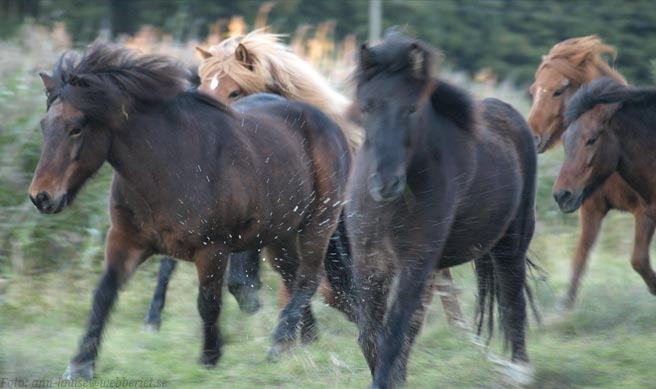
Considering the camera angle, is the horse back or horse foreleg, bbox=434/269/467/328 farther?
horse foreleg, bbox=434/269/467/328

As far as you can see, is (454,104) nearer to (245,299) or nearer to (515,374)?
(515,374)

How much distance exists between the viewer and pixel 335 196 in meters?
7.36

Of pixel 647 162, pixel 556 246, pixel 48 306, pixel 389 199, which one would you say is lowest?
pixel 556 246

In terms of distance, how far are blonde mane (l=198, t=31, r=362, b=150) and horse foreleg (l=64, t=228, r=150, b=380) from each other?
2.66m

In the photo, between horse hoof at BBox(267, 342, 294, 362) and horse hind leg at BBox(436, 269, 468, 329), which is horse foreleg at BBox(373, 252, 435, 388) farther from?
horse hind leg at BBox(436, 269, 468, 329)

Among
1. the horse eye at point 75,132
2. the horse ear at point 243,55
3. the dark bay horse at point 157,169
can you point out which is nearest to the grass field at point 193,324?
the dark bay horse at point 157,169

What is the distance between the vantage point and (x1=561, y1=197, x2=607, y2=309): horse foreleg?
8398 millimetres

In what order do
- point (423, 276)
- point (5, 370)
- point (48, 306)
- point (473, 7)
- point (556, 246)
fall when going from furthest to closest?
point (473, 7), point (556, 246), point (48, 306), point (5, 370), point (423, 276)

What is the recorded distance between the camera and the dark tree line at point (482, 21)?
86.1 ft

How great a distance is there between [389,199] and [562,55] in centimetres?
484

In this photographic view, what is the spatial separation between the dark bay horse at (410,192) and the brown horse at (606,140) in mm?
1453

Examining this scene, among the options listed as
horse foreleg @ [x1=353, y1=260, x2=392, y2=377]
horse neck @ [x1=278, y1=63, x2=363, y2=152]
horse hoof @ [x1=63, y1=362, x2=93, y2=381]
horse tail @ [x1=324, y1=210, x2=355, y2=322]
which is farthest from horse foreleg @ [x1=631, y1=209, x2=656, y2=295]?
horse hoof @ [x1=63, y1=362, x2=93, y2=381]

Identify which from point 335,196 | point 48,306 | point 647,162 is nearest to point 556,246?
point 647,162

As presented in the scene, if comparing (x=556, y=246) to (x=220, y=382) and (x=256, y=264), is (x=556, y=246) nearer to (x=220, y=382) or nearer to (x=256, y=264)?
(x=256, y=264)
